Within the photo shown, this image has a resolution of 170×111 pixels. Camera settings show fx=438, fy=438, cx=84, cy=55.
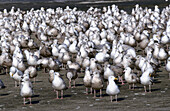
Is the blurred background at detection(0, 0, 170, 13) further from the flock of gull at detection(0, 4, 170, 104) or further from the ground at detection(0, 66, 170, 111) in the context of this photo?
the ground at detection(0, 66, 170, 111)

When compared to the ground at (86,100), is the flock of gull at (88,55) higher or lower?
higher

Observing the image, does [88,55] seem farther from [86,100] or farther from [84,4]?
[84,4]

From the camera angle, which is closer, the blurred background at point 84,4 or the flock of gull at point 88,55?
the flock of gull at point 88,55

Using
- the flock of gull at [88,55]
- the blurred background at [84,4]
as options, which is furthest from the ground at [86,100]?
the blurred background at [84,4]

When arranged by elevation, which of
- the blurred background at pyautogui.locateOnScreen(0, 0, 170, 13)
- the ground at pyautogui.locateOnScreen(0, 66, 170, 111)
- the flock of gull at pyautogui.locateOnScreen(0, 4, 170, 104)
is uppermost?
the blurred background at pyautogui.locateOnScreen(0, 0, 170, 13)

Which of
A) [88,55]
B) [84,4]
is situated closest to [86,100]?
[88,55]

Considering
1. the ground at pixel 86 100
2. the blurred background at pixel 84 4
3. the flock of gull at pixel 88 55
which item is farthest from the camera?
the blurred background at pixel 84 4

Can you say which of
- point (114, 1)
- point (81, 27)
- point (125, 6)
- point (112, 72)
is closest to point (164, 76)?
point (112, 72)

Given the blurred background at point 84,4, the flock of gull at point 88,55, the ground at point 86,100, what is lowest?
the ground at point 86,100

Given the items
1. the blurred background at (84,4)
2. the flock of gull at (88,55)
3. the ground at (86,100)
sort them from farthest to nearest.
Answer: the blurred background at (84,4) → the flock of gull at (88,55) → the ground at (86,100)

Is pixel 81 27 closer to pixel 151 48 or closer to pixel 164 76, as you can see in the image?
pixel 151 48

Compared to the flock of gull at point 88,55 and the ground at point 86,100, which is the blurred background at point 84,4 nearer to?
the flock of gull at point 88,55

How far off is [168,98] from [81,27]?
24.7 metres

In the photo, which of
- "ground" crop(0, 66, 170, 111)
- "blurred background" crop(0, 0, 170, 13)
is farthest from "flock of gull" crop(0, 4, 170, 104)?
"blurred background" crop(0, 0, 170, 13)
